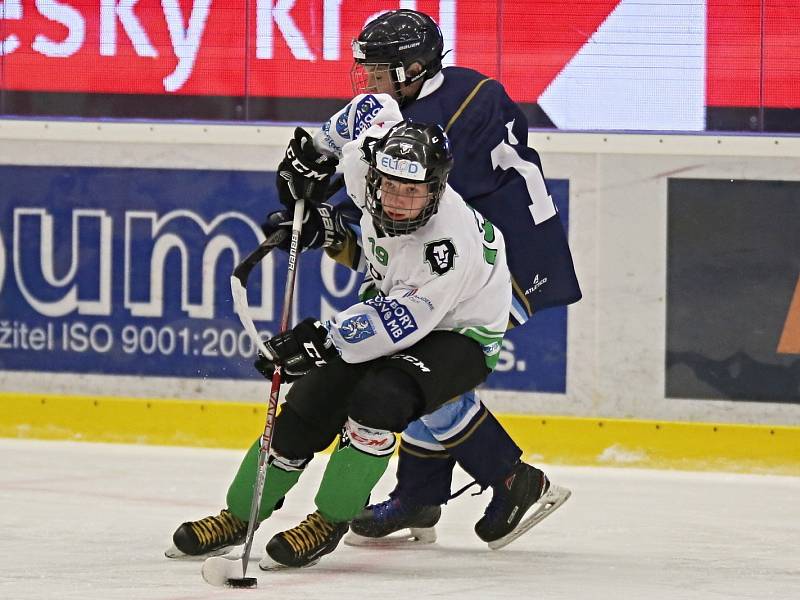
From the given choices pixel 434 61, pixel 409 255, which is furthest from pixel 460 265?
Answer: pixel 434 61

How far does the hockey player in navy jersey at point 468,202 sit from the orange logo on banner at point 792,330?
124cm

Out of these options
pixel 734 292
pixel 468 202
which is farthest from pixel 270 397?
pixel 734 292

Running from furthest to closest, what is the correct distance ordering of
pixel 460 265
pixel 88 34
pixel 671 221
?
pixel 88 34 < pixel 671 221 < pixel 460 265

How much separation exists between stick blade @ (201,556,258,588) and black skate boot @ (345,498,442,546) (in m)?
0.71

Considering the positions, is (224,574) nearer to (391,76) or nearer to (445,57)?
(391,76)

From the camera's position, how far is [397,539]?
10.8ft

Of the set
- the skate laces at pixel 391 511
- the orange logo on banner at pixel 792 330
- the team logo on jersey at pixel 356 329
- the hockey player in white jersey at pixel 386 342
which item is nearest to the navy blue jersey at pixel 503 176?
the hockey player in white jersey at pixel 386 342

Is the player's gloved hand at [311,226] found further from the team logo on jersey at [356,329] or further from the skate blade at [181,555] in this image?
the skate blade at [181,555]

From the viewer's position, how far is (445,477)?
3.30 m

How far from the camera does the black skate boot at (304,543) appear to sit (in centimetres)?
272

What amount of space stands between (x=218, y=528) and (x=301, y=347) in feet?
1.18

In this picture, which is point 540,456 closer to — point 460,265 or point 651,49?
point 651,49

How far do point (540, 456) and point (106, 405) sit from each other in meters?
1.30

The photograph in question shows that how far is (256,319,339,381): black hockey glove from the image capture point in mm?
2793
